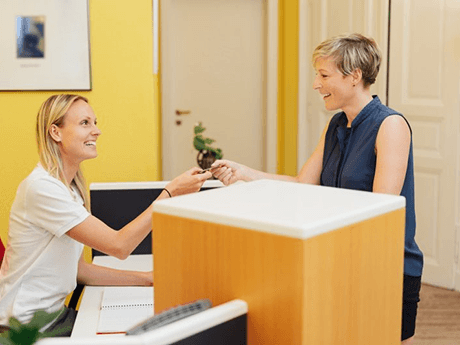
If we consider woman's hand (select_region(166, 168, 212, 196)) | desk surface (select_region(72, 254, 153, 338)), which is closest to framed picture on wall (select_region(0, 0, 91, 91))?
desk surface (select_region(72, 254, 153, 338))

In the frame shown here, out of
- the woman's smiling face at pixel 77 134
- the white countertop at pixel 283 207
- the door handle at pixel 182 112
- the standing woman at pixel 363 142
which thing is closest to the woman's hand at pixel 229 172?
the standing woman at pixel 363 142

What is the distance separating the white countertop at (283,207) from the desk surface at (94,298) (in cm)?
85

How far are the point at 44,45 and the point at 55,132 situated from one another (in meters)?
1.57

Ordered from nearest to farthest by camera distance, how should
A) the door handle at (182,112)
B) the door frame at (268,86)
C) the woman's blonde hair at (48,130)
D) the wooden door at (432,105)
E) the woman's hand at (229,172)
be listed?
the woman's blonde hair at (48,130)
the woman's hand at (229,172)
the wooden door at (432,105)
the door frame at (268,86)
the door handle at (182,112)

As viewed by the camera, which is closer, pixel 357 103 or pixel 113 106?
pixel 357 103

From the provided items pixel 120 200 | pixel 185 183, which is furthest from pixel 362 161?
pixel 120 200

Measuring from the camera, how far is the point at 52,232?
2443 millimetres

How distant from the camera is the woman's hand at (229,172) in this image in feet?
8.83

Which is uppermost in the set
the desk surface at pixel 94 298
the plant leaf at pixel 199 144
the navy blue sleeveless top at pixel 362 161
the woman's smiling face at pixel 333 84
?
the woman's smiling face at pixel 333 84

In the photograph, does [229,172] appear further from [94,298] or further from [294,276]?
[294,276]

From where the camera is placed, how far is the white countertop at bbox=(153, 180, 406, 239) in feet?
3.98

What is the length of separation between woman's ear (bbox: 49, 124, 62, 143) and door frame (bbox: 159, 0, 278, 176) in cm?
360

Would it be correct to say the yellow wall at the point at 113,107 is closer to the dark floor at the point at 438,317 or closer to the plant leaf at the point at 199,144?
the plant leaf at the point at 199,144

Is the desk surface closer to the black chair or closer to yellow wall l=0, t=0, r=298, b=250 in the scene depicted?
the black chair
